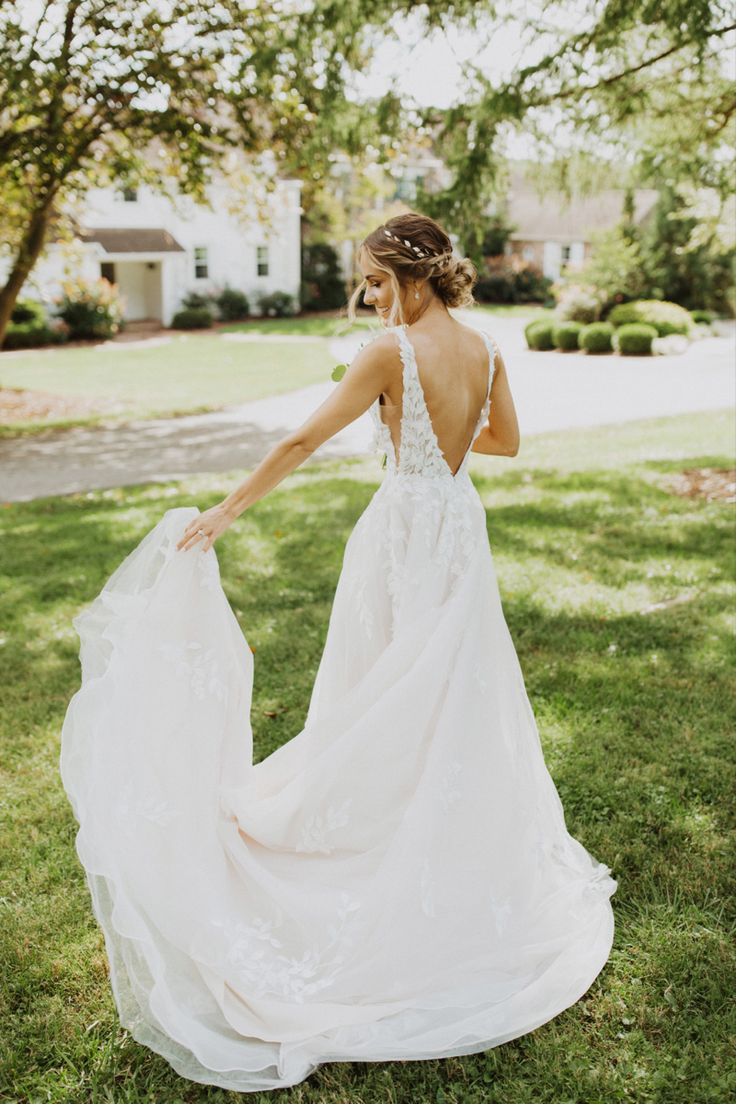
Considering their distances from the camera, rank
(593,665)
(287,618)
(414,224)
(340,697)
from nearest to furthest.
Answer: (414,224)
(340,697)
(593,665)
(287,618)

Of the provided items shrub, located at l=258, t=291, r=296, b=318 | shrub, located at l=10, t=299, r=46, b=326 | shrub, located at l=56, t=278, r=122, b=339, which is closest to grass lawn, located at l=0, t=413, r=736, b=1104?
shrub, located at l=10, t=299, r=46, b=326

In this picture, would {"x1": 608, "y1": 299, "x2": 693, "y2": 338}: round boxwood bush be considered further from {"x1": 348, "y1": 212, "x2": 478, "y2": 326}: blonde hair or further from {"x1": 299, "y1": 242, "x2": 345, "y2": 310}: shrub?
{"x1": 348, "y1": 212, "x2": 478, "y2": 326}: blonde hair

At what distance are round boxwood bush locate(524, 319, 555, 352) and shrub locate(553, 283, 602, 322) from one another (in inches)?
111

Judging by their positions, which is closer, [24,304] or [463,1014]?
[463,1014]

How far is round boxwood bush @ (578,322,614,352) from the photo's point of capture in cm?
2520

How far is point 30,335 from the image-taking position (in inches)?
1145

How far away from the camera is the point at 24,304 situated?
29.4m

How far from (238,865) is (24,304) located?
29733mm

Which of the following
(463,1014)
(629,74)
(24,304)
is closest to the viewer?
(463,1014)

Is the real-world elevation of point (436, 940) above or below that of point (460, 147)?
below

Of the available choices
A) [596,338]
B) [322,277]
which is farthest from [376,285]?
[322,277]

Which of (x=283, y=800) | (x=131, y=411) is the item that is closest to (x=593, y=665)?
(x=283, y=800)

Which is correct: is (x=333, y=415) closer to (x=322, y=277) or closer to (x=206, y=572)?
(x=206, y=572)

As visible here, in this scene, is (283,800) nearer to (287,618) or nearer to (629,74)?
(287,618)
